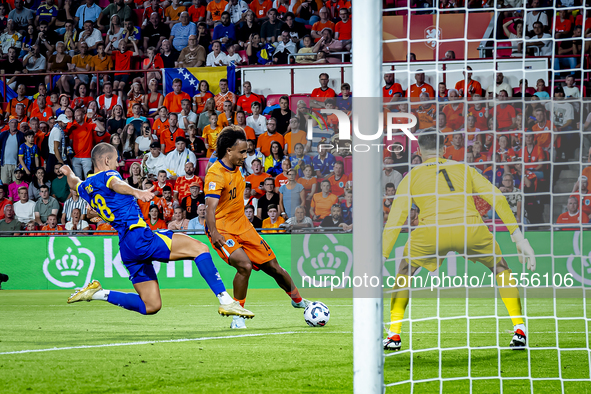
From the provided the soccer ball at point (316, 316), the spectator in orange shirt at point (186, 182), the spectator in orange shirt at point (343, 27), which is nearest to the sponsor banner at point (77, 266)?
the spectator in orange shirt at point (186, 182)

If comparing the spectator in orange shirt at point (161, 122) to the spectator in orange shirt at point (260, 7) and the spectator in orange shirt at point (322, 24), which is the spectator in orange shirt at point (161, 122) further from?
the spectator in orange shirt at point (322, 24)

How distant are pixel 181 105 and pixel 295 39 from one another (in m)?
2.89

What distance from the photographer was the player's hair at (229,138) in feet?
20.5

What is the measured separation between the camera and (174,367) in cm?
435

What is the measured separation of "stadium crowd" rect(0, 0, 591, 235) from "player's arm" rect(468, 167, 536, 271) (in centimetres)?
351

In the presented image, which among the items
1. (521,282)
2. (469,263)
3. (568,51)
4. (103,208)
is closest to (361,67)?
(103,208)

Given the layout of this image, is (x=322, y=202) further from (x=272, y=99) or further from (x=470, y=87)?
(x=470, y=87)

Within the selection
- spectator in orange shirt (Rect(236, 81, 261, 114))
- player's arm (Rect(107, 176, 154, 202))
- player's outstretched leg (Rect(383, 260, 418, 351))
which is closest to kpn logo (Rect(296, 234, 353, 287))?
spectator in orange shirt (Rect(236, 81, 261, 114))

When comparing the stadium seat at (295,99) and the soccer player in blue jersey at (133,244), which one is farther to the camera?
the stadium seat at (295,99)

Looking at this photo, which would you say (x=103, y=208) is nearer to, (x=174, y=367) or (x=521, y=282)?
(x=174, y=367)

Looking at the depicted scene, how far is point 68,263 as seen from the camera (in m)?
10.9

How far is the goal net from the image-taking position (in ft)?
14.9

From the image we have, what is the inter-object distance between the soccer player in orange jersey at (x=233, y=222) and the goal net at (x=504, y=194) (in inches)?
57.3

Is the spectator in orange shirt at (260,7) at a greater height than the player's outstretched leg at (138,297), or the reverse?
the spectator in orange shirt at (260,7)
